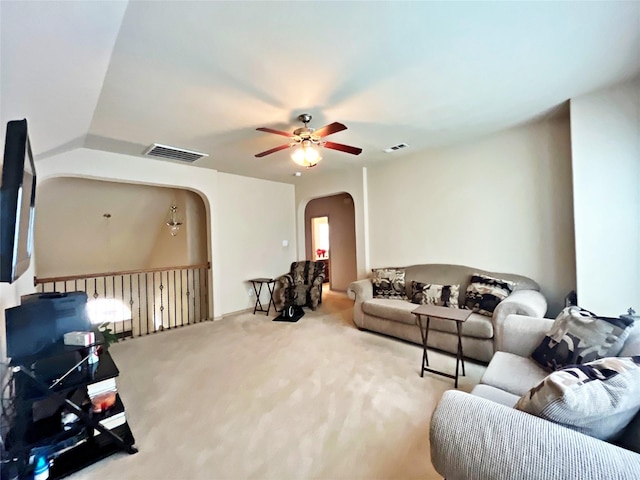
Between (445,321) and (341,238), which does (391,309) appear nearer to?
(445,321)

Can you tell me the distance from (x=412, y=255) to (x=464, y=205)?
104cm

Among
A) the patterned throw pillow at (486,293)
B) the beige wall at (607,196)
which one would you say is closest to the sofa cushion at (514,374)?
the patterned throw pillow at (486,293)

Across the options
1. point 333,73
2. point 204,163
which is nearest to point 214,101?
point 333,73

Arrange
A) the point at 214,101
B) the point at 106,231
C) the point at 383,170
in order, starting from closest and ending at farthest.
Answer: the point at 214,101
the point at 383,170
the point at 106,231

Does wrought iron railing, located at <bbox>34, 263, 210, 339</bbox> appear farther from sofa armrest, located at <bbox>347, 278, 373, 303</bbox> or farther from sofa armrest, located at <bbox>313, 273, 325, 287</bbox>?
sofa armrest, located at <bbox>347, 278, 373, 303</bbox>

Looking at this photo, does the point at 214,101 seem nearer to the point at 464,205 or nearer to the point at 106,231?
the point at 464,205

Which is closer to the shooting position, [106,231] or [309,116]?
[309,116]

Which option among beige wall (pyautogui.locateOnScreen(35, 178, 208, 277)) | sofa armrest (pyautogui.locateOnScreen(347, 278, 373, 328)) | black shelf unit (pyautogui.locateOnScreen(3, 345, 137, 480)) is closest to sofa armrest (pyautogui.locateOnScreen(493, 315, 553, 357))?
sofa armrest (pyautogui.locateOnScreen(347, 278, 373, 328))

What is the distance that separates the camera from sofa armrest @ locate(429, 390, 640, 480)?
2.84 feet

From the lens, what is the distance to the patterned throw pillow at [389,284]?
414 cm

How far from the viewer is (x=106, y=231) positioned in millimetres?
5652

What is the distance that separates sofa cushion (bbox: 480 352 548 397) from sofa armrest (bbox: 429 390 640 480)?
76 centimetres

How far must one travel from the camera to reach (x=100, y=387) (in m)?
1.96

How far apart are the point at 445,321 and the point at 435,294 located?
1.79ft
